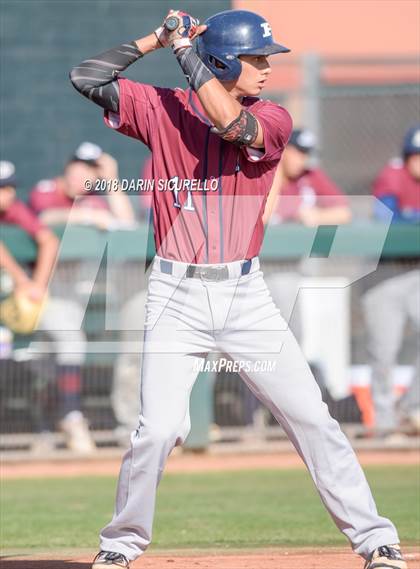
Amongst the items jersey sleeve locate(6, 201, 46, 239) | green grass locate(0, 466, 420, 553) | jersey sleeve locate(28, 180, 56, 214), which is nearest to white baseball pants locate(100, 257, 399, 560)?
green grass locate(0, 466, 420, 553)

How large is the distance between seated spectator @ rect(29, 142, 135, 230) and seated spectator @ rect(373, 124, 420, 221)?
6.80 ft

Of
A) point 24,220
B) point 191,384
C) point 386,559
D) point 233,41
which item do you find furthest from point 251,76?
point 24,220

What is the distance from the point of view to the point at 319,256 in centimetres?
969

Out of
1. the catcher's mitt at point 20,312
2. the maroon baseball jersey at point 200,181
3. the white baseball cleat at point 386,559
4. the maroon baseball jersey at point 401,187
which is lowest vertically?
the catcher's mitt at point 20,312

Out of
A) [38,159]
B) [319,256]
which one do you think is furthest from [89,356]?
[38,159]

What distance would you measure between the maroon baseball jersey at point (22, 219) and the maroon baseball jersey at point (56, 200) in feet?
1.15

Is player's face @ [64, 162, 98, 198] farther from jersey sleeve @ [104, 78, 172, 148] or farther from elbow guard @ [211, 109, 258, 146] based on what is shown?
elbow guard @ [211, 109, 258, 146]

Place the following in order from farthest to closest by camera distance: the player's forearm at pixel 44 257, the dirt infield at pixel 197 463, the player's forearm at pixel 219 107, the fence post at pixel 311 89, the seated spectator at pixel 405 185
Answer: the fence post at pixel 311 89 < the seated spectator at pixel 405 185 < the player's forearm at pixel 44 257 < the dirt infield at pixel 197 463 < the player's forearm at pixel 219 107

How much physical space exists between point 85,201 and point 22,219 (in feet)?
1.78

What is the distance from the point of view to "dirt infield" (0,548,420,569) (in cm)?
538

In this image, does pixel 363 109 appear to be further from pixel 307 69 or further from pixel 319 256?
pixel 319 256

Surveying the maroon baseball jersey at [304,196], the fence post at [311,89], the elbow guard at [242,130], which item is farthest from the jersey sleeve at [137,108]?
the fence post at [311,89]

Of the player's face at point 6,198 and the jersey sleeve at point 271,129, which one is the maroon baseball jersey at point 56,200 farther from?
the jersey sleeve at point 271,129

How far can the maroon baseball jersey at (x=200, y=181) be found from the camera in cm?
482
